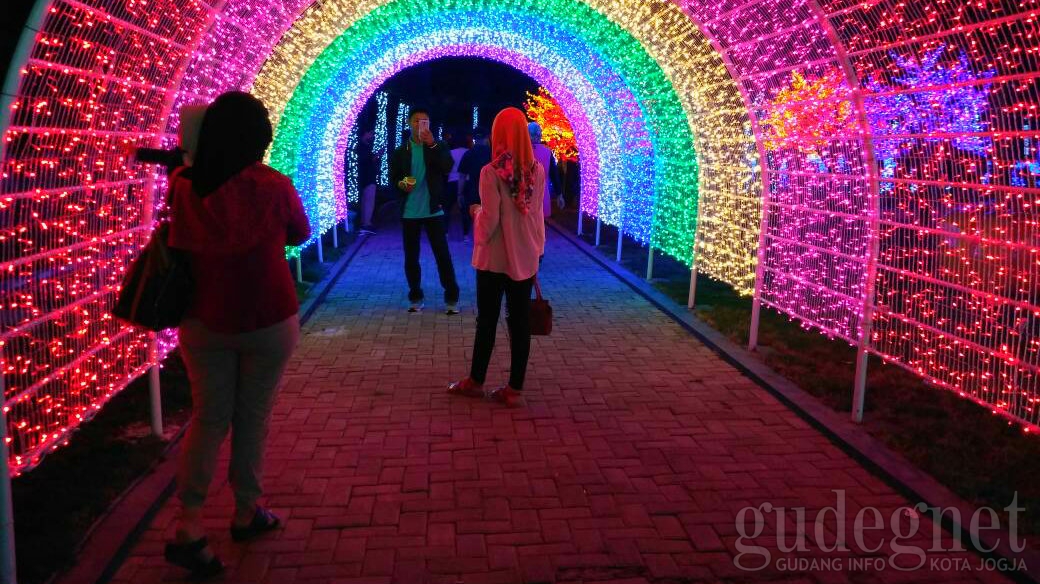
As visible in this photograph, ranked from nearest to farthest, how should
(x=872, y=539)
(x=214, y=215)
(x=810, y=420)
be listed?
(x=214, y=215), (x=872, y=539), (x=810, y=420)

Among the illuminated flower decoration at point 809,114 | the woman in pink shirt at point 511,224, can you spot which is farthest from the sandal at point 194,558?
the illuminated flower decoration at point 809,114

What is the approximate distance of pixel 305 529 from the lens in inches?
145

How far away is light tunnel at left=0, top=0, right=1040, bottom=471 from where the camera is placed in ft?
11.3

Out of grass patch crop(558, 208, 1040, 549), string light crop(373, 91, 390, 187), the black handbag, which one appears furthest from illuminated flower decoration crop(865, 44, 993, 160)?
string light crop(373, 91, 390, 187)

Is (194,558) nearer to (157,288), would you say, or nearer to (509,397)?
(157,288)

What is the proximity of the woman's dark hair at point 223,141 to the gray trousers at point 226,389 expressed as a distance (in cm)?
57

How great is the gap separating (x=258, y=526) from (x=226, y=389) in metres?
0.75

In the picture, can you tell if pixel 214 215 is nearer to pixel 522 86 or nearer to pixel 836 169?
pixel 836 169

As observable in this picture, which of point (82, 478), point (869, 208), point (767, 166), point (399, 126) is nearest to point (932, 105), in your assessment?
point (869, 208)

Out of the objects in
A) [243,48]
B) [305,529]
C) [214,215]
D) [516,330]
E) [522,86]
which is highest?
[522,86]

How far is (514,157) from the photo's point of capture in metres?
5.10

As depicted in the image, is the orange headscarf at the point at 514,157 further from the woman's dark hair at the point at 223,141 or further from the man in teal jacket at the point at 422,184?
the man in teal jacket at the point at 422,184

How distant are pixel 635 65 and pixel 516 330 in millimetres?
6185

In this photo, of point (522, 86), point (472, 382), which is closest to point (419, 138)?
point (472, 382)
